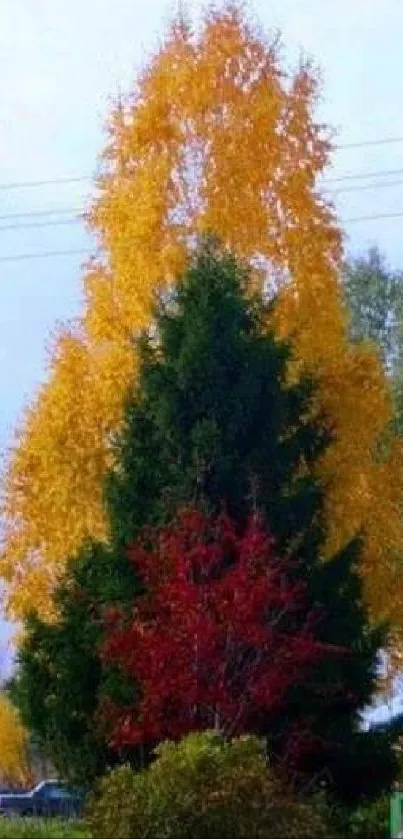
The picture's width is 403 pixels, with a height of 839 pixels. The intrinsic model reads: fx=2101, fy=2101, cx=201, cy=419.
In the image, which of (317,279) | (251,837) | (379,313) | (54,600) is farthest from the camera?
(379,313)

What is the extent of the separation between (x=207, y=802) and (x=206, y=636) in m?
4.09

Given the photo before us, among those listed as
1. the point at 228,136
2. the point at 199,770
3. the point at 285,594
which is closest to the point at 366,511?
the point at 228,136

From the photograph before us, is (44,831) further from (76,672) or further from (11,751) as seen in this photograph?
(11,751)

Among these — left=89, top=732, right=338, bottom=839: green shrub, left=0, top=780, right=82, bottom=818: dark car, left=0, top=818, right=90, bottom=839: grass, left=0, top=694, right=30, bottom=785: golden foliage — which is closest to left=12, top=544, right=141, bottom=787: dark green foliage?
left=0, top=818, right=90, bottom=839: grass

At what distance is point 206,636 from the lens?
24.3 metres

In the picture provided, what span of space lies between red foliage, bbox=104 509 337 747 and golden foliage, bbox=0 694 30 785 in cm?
2303

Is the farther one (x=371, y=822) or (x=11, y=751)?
(x=11, y=751)

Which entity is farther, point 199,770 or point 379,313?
point 379,313

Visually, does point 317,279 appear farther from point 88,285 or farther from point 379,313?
point 379,313

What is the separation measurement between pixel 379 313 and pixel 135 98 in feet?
53.5

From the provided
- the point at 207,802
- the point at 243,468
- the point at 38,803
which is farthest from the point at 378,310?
the point at 207,802

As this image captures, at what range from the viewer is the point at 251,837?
2012cm

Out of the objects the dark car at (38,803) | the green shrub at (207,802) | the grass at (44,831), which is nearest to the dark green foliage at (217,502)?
the grass at (44,831)

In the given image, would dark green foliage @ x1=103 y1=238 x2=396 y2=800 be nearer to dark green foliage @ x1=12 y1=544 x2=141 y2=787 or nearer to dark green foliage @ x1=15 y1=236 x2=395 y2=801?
dark green foliage @ x1=15 y1=236 x2=395 y2=801
